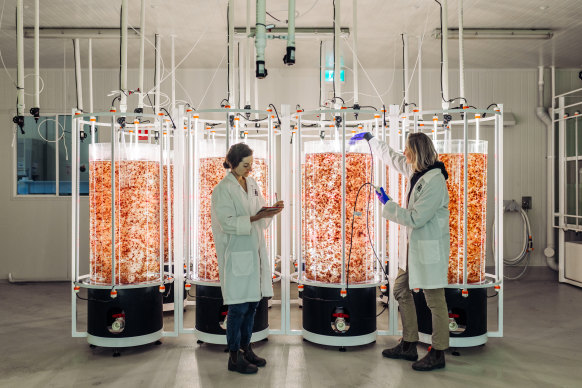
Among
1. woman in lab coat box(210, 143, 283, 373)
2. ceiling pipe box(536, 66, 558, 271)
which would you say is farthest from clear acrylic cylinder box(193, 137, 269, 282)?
ceiling pipe box(536, 66, 558, 271)

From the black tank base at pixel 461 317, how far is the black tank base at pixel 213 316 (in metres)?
1.27

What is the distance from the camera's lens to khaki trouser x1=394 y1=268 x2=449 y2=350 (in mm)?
3318

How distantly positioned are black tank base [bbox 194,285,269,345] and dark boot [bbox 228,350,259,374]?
0.42 m

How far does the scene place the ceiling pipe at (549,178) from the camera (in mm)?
6980

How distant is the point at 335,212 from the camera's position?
3678mm

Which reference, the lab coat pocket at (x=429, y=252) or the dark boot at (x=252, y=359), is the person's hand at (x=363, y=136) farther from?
the dark boot at (x=252, y=359)

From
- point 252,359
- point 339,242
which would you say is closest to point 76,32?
point 339,242

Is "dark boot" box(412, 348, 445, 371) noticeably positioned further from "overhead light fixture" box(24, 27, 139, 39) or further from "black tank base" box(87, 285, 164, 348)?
"overhead light fixture" box(24, 27, 139, 39)

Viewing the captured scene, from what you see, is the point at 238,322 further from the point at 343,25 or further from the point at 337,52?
the point at 343,25

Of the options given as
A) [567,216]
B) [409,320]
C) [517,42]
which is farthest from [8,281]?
[567,216]

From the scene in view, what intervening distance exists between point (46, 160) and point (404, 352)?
20.0ft

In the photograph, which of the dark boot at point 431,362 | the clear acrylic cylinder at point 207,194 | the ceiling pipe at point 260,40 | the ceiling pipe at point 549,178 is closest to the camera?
the ceiling pipe at point 260,40

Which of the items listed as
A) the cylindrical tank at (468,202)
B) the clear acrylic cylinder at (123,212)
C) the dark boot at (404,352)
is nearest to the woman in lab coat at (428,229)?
the dark boot at (404,352)

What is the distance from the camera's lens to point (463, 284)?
3.61 meters
